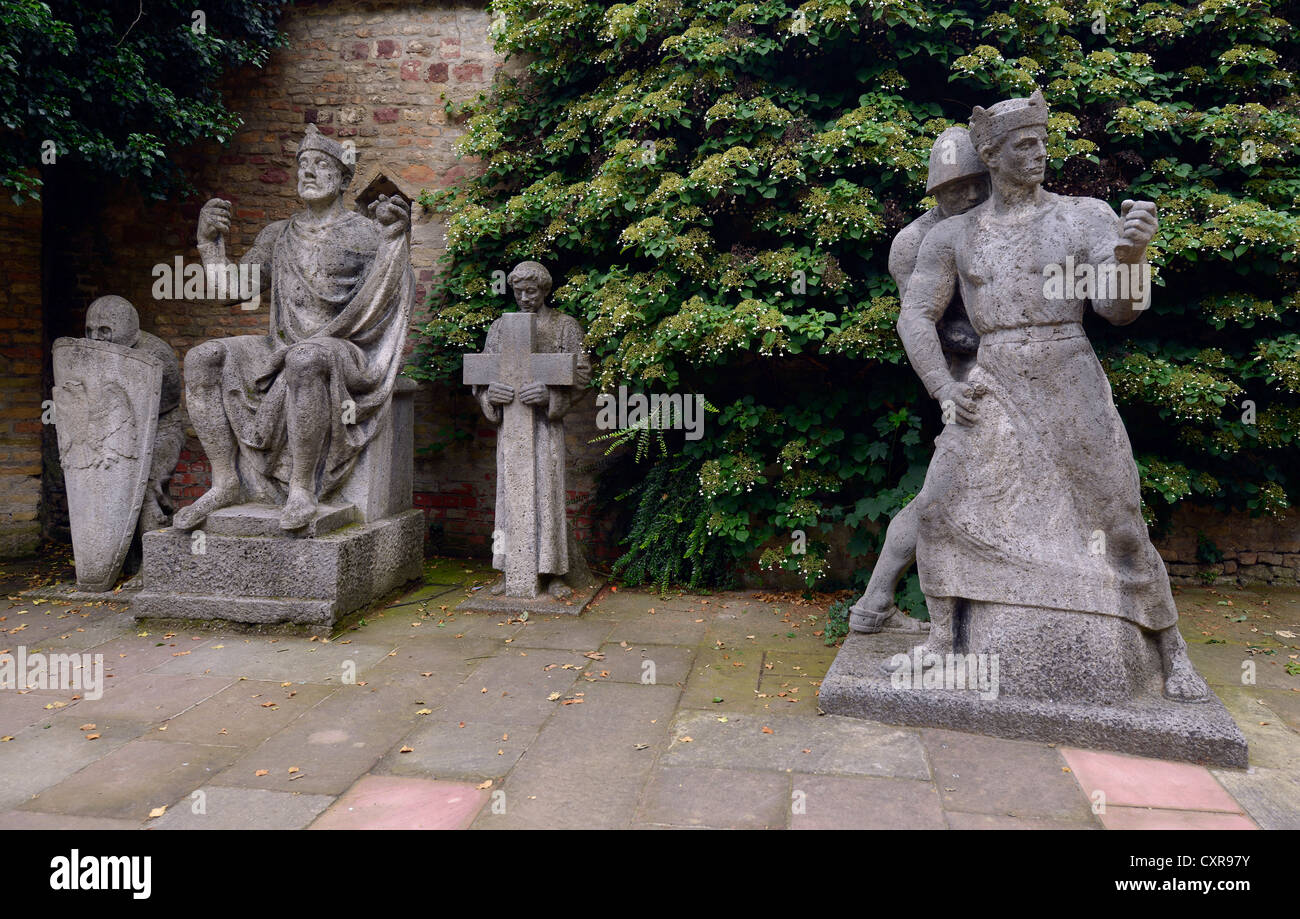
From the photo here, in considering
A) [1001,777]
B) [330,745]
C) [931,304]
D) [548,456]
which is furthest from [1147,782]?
[548,456]

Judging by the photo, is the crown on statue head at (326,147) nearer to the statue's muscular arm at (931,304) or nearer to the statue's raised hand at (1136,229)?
the statue's muscular arm at (931,304)

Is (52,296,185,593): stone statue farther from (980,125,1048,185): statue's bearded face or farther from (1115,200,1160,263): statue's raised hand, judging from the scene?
(1115,200,1160,263): statue's raised hand

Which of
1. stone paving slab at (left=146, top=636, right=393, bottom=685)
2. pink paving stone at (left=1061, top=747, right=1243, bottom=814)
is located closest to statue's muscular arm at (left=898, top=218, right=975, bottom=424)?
pink paving stone at (left=1061, top=747, right=1243, bottom=814)

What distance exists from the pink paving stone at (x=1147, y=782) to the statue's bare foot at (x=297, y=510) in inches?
162

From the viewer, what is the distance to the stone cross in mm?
5406

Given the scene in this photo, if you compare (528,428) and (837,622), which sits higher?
(528,428)

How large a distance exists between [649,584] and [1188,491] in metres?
3.63

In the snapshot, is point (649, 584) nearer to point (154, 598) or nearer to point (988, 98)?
point (154, 598)

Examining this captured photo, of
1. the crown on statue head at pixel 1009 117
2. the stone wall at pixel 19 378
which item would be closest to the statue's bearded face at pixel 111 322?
the stone wall at pixel 19 378

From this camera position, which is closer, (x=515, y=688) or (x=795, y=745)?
(x=795, y=745)

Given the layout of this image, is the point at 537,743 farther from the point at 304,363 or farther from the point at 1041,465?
the point at 304,363

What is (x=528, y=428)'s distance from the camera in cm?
541

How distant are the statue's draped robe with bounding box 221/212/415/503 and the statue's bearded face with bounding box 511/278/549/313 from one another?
78 centimetres

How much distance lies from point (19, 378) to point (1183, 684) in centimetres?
856
